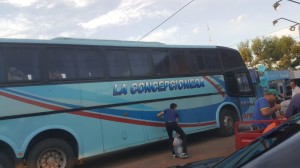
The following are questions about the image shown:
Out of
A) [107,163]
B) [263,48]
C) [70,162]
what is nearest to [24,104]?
[70,162]

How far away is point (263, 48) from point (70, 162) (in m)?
45.3

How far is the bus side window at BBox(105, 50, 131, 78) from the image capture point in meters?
9.85

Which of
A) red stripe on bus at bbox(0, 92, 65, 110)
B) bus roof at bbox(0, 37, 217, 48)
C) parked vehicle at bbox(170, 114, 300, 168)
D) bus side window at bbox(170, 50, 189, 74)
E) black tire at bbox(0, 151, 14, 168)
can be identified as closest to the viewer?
parked vehicle at bbox(170, 114, 300, 168)

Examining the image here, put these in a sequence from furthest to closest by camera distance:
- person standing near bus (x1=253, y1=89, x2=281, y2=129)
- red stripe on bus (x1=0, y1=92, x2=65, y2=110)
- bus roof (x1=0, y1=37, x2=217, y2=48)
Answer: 1. bus roof (x1=0, y1=37, x2=217, y2=48)
2. red stripe on bus (x1=0, y1=92, x2=65, y2=110)
3. person standing near bus (x1=253, y1=89, x2=281, y2=129)

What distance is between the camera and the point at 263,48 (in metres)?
50.2

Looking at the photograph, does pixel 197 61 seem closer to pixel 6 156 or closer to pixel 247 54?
pixel 6 156

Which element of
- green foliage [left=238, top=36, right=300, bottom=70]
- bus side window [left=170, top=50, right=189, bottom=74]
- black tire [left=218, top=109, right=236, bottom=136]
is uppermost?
green foliage [left=238, top=36, right=300, bottom=70]

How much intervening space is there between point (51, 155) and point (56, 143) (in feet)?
0.94

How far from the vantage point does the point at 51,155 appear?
8500 millimetres

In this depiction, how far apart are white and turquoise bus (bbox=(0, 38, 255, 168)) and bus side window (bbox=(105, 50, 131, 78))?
0.03m

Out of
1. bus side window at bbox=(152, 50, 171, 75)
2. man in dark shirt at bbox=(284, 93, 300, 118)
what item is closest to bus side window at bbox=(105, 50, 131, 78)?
bus side window at bbox=(152, 50, 171, 75)

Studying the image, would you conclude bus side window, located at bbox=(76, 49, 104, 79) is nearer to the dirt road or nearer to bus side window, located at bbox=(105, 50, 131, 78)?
bus side window, located at bbox=(105, 50, 131, 78)

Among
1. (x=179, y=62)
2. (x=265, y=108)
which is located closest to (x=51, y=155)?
(x=265, y=108)

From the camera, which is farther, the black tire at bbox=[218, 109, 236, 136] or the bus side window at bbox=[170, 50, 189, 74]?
the black tire at bbox=[218, 109, 236, 136]
